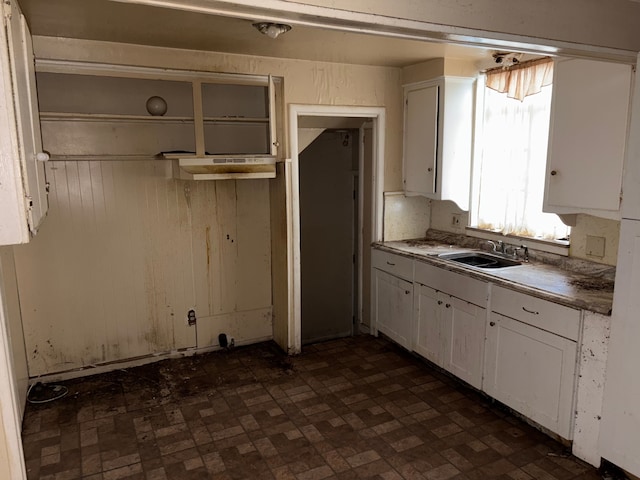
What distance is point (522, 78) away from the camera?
331 cm

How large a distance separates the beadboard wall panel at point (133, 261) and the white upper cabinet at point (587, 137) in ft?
7.35

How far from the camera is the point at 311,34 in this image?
2.87 meters

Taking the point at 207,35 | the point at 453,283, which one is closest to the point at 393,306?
the point at 453,283

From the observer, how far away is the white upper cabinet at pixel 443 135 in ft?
12.1

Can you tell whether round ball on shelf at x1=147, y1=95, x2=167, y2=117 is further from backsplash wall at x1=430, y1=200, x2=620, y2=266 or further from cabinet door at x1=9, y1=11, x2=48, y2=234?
backsplash wall at x1=430, y1=200, x2=620, y2=266

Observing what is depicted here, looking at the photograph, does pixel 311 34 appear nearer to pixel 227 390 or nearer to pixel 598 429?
pixel 227 390

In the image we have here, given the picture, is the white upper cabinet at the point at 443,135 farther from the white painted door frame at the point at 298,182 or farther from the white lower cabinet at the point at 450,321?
the white lower cabinet at the point at 450,321

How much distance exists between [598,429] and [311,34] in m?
2.72

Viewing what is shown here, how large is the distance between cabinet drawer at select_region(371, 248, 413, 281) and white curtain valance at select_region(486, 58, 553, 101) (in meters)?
1.46

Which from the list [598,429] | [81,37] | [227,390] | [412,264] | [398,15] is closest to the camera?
[398,15]

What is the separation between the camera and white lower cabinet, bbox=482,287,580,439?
98.7 inches

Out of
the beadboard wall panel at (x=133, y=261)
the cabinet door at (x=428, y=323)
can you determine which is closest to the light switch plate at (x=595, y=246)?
the cabinet door at (x=428, y=323)

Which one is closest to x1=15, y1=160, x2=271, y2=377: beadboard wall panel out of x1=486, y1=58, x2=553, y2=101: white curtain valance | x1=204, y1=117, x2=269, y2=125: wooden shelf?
x1=204, y1=117, x2=269, y2=125: wooden shelf

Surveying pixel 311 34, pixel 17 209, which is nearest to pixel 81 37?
pixel 311 34
